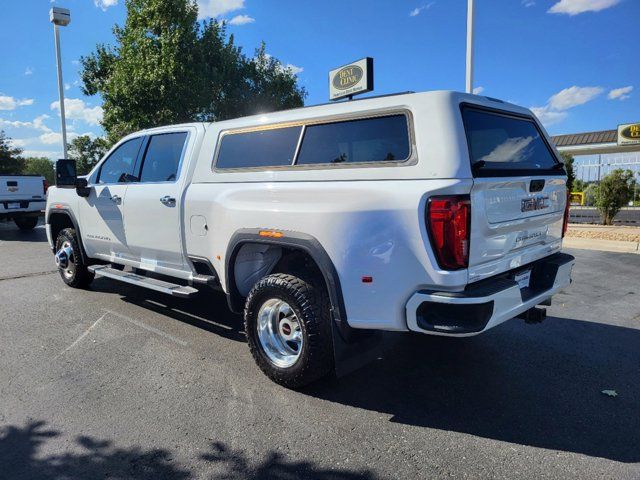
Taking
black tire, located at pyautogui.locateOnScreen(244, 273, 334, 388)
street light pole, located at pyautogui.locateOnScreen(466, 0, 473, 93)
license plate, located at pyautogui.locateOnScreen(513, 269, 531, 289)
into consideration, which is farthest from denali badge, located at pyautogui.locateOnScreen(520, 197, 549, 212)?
street light pole, located at pyautogui.locateOnScreen(466, 0, 473, 93)

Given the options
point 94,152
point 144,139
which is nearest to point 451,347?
point 144,139

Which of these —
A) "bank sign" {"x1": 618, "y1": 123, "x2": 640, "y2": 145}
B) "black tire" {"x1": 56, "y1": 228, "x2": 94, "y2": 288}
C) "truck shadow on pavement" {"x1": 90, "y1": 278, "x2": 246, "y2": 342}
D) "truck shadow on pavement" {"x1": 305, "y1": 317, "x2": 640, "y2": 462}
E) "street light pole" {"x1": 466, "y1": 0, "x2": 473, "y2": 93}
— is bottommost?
"truck shadow on pavement" {"x1": 305, "y1": 317, "x2": 640, "y2": 462}

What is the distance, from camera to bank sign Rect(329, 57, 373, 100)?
9125 mm

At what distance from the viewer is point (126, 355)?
424 centimetres

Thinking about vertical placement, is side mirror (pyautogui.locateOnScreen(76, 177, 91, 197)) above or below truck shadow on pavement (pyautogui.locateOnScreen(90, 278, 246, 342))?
above

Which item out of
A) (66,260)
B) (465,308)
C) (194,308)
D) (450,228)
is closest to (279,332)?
(465,308)

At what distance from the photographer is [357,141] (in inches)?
129

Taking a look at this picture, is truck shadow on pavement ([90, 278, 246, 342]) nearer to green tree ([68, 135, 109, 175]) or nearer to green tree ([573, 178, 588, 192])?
green tree ([573, 178, 588, 192])

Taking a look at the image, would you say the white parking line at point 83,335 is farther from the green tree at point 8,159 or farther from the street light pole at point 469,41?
the green tree at point 8,159

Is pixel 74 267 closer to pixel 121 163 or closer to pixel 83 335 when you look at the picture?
pixel 121 163

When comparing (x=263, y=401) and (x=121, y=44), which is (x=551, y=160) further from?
(x=121, y=44)

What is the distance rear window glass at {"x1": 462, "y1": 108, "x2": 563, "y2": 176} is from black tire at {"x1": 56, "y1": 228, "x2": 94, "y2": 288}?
17.7ft

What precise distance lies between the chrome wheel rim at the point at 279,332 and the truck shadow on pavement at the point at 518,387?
351 millimetres

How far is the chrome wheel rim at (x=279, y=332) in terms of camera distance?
3.57 meters
